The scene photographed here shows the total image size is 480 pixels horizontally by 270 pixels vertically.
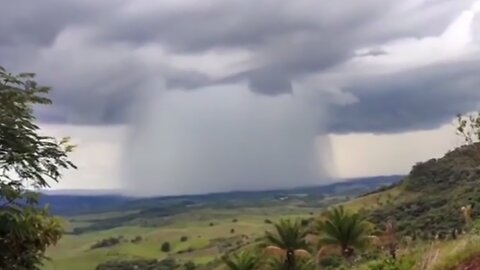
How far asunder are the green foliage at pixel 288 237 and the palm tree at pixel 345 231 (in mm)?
1195

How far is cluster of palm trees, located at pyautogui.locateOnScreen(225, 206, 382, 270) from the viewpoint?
36031mm

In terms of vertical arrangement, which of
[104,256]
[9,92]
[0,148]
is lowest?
[104,256]

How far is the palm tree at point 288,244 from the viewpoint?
1470 inches

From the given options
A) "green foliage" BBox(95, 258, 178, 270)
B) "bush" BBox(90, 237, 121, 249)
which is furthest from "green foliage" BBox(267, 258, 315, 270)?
"bush" BBox(90, 237, 121, 249)

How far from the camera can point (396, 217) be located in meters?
55.6

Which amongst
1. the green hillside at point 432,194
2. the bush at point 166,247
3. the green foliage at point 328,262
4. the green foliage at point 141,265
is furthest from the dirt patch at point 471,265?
the bush at point 166,247

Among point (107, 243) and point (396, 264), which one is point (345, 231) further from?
point (107, 243)

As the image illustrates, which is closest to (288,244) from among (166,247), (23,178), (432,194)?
(23,178)

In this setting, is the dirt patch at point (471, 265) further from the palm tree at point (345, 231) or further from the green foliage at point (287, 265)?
the green foliage at point (287, 265)

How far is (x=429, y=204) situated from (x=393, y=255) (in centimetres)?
4566

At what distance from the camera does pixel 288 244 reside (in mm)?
37750

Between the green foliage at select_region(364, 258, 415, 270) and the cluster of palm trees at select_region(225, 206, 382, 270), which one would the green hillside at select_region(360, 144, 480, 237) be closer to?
the cluster of palm trees at select_region(225, 206, 382, 270)

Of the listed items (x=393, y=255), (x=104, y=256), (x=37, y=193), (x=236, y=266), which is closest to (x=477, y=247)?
(x=393, y=255)

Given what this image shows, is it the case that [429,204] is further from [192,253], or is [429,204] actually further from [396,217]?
[192,253]
